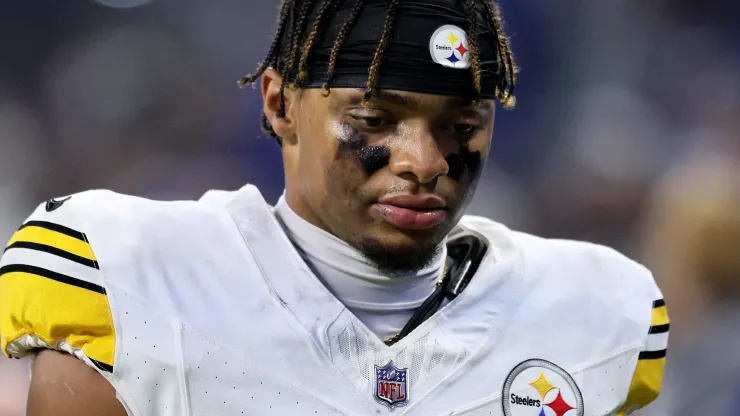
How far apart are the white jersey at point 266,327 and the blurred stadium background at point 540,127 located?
1056mm

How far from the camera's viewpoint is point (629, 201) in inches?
106

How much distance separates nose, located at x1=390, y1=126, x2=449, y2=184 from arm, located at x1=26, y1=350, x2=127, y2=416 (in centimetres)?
46

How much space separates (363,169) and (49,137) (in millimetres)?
1430

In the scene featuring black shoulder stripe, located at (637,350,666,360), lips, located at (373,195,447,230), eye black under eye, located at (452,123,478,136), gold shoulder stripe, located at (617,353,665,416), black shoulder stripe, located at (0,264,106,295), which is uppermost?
eye black under eye, located at (452,123,478,136)

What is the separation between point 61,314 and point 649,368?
2.90 feet

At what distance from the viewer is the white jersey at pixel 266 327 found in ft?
3.89

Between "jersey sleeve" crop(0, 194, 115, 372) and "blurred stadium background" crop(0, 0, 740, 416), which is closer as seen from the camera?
"jersey sleeve" crop(0, 194, 115, 372)

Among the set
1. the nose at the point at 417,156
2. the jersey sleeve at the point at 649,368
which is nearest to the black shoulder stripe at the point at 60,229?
the nose at the point at 417,156

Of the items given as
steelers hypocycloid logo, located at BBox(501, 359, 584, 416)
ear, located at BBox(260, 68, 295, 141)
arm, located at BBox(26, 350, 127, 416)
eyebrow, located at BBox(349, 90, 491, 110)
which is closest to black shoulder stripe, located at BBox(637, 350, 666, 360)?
steelers hypocycloid logo, located at BBox(501, 359, 584, 416)

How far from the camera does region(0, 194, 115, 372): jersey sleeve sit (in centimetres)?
117

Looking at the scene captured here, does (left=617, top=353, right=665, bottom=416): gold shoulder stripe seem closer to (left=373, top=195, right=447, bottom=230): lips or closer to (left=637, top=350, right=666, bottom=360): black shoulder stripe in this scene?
(left=637, top=350, right=666, bottom=360): black shoulder stripe

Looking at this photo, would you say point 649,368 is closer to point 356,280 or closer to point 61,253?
point 356,280

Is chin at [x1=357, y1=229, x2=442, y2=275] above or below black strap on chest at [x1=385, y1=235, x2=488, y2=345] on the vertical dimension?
above

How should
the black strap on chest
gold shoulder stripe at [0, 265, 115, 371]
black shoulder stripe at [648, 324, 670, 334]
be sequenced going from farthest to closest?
1. black shoulder stripe at [648, 324, 670, 334]
2. the black strap on chest
3. gold shoulder stripe at [0, 265, 115, 371]
